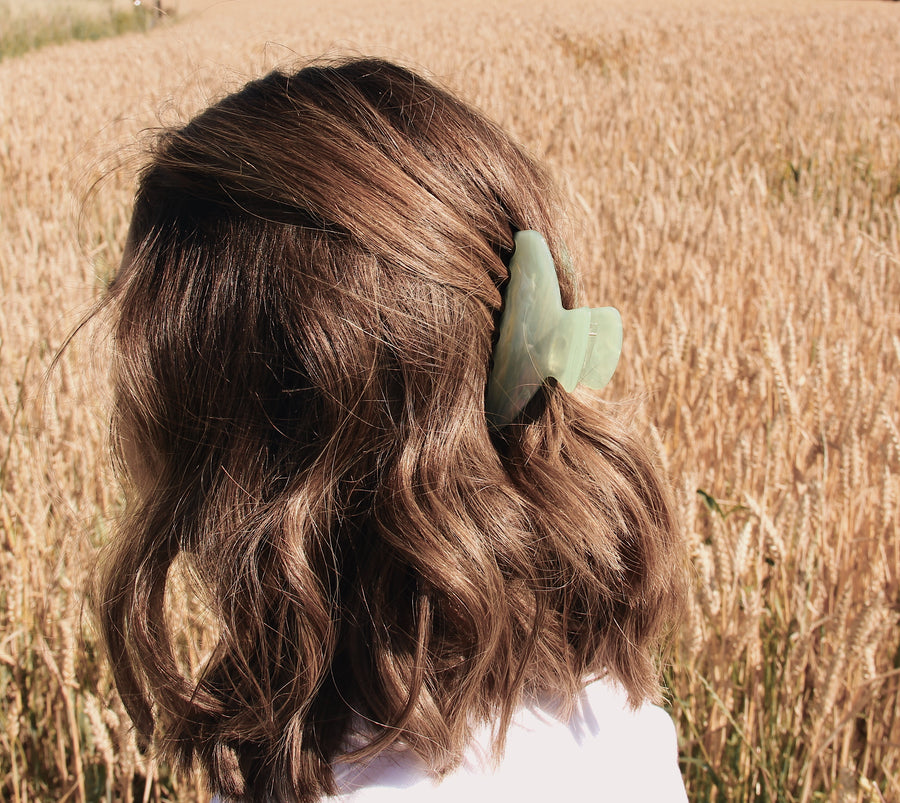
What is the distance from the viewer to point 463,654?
0.73m

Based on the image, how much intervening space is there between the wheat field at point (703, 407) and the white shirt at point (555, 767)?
0.70 ft

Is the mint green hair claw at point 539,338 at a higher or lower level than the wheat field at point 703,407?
higher

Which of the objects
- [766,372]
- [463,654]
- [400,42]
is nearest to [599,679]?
[463,654]

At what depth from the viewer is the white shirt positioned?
70cm

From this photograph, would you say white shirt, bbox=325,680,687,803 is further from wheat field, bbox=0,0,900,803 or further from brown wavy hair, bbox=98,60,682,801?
wheat field, bbox=0,0,900,803

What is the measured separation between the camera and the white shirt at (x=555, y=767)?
0.70m

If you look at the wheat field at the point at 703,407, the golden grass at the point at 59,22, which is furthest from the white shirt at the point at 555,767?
the golden grass at the point at 59,22

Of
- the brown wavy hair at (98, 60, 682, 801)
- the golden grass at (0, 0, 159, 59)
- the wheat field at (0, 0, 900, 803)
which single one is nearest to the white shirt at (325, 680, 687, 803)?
the brown wavy hair at (98, 60, 682, 801)

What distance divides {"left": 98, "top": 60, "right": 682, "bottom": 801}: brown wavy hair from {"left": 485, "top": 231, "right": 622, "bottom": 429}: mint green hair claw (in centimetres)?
2

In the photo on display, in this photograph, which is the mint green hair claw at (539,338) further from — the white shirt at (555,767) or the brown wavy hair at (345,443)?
the white shirt at (555,767)

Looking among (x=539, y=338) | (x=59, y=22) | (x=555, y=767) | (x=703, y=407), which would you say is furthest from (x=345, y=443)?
(x=59, y=22)

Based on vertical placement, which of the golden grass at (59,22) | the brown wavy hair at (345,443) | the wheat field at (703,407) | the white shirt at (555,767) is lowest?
the wheat field at (703,407)

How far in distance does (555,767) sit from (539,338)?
38 centimetres

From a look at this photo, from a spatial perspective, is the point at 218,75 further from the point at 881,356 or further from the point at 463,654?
the point at 881,356
